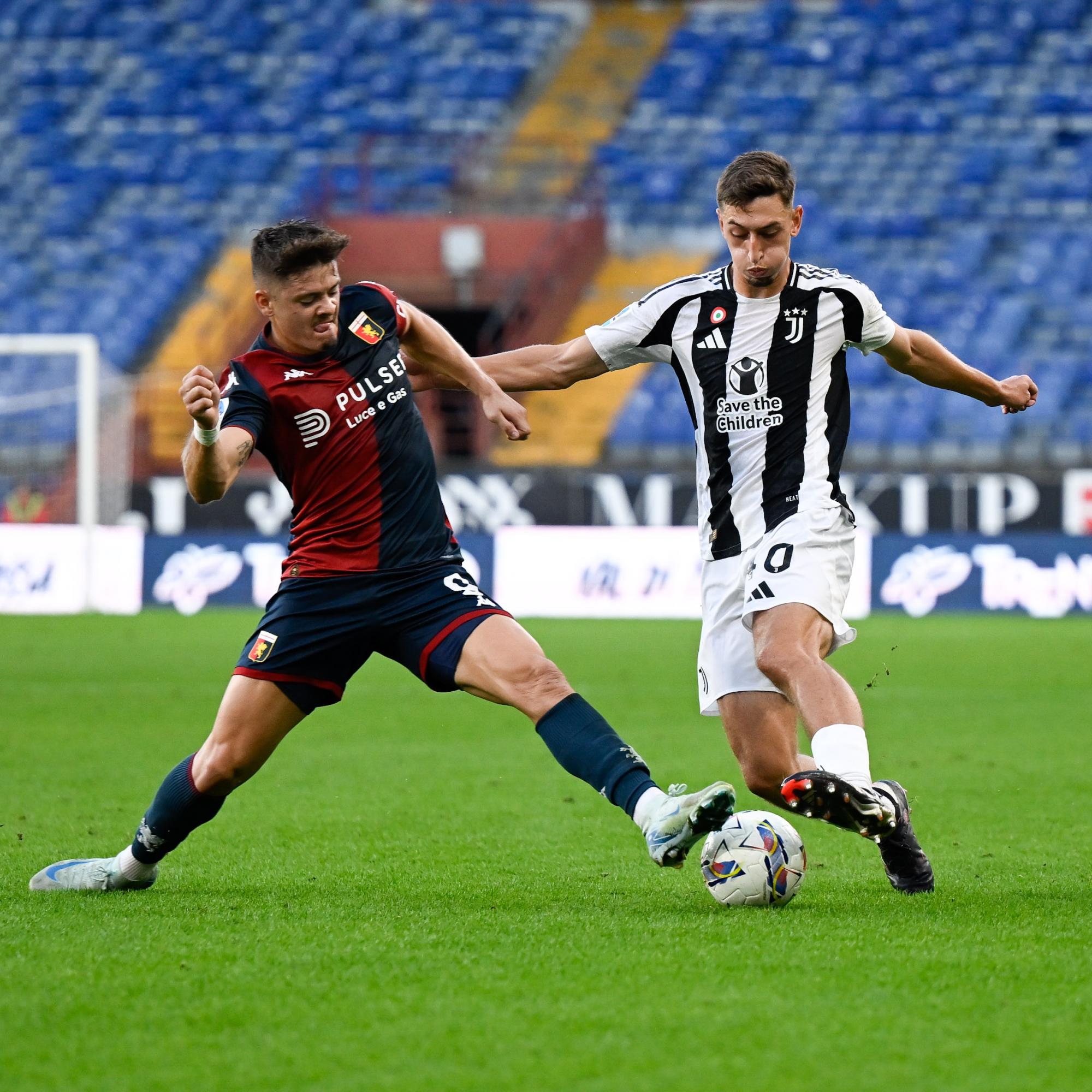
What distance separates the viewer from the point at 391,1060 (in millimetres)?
2910

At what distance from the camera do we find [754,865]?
4.38m

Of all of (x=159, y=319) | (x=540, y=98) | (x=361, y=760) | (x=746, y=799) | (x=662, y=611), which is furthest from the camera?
(x=540, y=98)

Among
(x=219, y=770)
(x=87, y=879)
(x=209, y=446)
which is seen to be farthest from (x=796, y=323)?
(x=87, y=879)

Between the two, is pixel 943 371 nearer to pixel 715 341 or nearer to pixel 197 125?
pixel 715 341

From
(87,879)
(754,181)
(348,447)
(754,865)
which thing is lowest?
(87,879)

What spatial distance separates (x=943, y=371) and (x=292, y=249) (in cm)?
197

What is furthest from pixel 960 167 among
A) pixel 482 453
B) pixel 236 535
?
pixel 236 535

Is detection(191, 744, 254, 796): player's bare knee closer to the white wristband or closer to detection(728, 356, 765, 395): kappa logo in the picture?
the white wristband

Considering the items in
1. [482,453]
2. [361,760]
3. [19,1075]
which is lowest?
[482,453]

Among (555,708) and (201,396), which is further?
(555,708)

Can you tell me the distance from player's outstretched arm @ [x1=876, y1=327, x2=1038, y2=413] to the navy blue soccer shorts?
144 centimetres

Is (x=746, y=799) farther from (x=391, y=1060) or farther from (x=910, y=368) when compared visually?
(x=391, y=1060)

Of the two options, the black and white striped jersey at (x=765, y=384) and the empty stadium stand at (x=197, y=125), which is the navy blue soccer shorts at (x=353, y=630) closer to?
the black and white striped jersey at (x=765, y=384)

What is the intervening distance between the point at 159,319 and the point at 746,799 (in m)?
17.6
